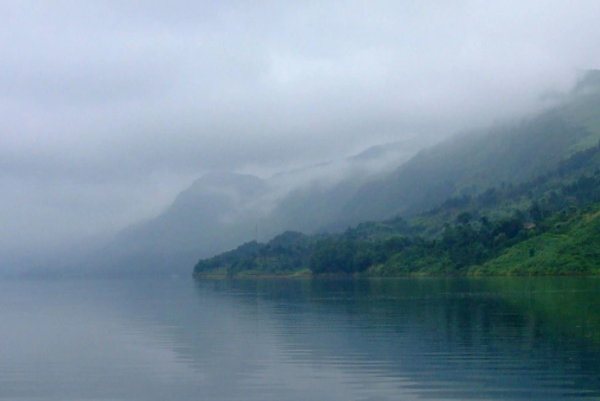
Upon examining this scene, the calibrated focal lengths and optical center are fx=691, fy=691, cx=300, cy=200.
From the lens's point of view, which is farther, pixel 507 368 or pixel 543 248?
pixel 543 248

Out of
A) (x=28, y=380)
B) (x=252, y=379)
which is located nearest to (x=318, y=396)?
(x=252, y=379)

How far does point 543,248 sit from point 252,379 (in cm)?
14595

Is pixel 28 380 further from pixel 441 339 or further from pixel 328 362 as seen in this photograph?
pixel 441 339

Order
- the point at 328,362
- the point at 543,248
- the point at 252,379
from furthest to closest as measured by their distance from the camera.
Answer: the point at 543,248 < the point at 328,362 < the point at 252,379

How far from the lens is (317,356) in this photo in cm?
3722

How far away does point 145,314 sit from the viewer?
233 feet

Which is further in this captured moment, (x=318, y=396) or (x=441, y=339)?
(x=441, y=339)

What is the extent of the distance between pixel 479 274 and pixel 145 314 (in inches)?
4678

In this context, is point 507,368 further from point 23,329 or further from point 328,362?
point 23,329

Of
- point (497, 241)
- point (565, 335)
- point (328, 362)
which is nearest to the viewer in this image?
point (328, 362)

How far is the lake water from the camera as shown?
2831 centimetres

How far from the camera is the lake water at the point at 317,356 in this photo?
28.3 m

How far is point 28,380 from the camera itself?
32562 mm

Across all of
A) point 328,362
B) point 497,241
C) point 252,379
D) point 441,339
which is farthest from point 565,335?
point 497,241
